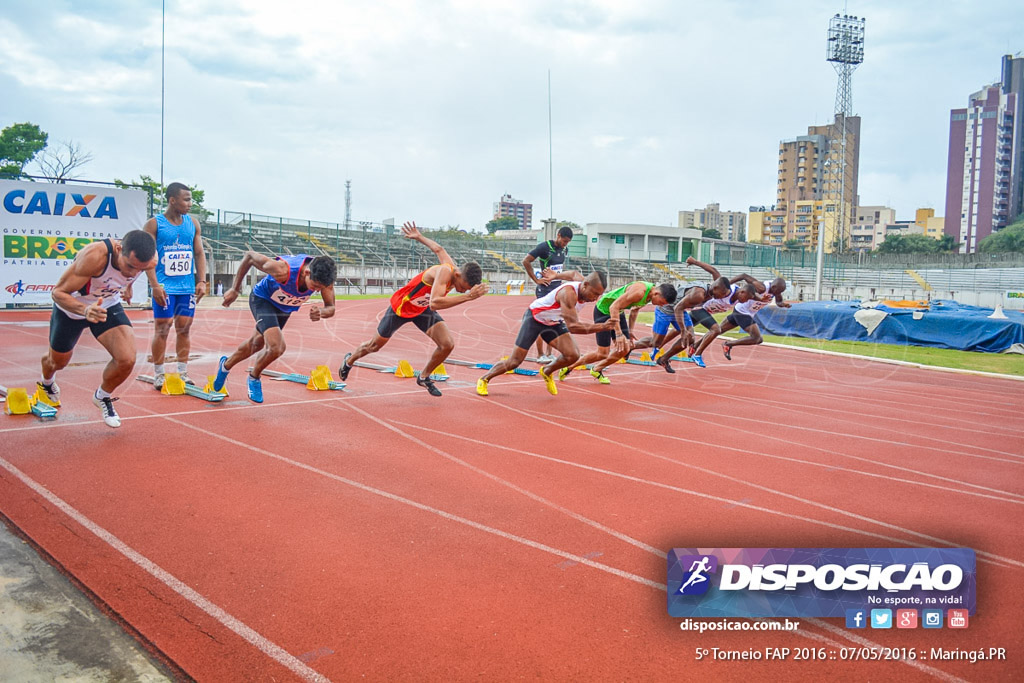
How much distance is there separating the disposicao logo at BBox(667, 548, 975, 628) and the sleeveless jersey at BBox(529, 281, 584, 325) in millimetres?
5427

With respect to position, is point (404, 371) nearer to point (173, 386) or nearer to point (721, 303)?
point (173, 386)

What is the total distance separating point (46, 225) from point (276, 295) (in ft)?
52.4

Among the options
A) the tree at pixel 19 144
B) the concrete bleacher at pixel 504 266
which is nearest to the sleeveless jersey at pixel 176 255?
the concrete bleacher at pixel 504 266

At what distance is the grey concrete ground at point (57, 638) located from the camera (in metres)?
2.80

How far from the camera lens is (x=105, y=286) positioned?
6066mm

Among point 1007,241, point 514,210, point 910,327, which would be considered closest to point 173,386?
point 910,327

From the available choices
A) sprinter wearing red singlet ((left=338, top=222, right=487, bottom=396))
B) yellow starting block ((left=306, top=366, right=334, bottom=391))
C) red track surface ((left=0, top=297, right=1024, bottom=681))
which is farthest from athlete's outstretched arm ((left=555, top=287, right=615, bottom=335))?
yellow starting block ((left=306, top=366, right=334, bottom=391))

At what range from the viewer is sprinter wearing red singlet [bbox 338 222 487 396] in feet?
25.8

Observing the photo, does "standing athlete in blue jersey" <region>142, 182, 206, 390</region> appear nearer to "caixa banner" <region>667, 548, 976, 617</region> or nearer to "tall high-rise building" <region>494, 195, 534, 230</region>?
"caixa banner" <region>667, 548, 976, 617</region>

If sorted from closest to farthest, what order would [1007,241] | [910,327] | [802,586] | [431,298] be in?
[802,586] < [431,298] < [910,327] < [1007,241]

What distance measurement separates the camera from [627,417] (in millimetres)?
8312

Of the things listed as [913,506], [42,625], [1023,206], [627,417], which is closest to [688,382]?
[627,417]

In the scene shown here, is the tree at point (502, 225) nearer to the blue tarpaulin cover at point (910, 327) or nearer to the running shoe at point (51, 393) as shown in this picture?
the blue tarpaulin cover at point (910, 327)

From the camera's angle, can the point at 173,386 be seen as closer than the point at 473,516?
No
